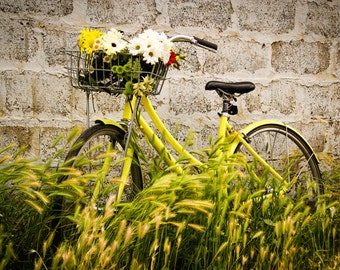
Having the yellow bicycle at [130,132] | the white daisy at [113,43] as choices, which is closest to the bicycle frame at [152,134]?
the yellow bicycle at [130,132]

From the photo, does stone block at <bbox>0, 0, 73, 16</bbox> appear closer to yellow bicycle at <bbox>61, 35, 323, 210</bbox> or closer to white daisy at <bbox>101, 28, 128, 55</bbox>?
yellow bicycle at <bbox>61, 35, 323, 210</bbox>

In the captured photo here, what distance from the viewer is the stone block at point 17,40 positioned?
3838mm

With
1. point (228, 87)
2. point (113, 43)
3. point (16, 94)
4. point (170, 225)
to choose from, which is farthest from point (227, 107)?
point (16, 94)

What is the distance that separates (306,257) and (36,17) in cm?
219

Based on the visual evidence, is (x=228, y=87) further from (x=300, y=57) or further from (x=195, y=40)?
(x=300, y=57)

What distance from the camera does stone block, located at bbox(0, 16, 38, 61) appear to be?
384cm

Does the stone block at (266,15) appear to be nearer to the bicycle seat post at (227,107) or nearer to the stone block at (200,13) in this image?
the stone block at (200,13)

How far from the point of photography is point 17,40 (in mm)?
3865

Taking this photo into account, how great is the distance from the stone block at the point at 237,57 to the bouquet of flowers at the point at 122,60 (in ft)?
4.16

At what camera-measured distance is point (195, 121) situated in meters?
4.29

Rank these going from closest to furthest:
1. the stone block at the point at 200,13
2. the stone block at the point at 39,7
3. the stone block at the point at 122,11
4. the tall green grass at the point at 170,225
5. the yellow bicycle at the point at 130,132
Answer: the tall green grass at the point at 170,225 → the yellow bicycle at the point at 130,132 → the stone block at the point at 39,7 → the stone block at the point at 122,11 → the stone block at the point at 200,13

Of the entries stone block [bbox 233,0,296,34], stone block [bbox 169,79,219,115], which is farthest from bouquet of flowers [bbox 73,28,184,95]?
stone block [bbox 233,0,296,34]

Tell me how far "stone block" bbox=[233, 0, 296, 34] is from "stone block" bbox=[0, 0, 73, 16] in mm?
1201

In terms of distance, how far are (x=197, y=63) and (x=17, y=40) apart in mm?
1218
